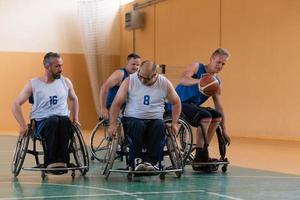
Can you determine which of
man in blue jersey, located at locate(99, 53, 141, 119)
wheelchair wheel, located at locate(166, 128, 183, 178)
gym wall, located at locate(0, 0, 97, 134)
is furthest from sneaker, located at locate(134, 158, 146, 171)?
gym wall, located at locate(0, 0, 97, 134)

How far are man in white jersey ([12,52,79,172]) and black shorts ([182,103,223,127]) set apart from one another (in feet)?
2.92

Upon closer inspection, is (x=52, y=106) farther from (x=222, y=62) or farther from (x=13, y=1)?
(x=13, y=1)

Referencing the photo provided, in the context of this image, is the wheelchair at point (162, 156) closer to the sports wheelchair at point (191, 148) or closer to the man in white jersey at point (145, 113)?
the man in white jersey at point (145, 113)

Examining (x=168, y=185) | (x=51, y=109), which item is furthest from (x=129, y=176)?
(x=51, y=109)

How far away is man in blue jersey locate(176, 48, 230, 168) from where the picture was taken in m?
4.62

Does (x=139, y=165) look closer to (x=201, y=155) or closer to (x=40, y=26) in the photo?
(x=201, y=155)

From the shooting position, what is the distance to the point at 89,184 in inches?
155

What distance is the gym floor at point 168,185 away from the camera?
11.2 ft

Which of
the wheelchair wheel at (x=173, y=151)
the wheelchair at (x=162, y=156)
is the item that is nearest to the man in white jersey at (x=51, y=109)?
the wheelchair at (x=162, y=156)

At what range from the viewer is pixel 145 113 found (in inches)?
163

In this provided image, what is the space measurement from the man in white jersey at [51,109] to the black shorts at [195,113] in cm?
89

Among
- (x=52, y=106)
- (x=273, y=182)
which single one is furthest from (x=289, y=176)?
(x=52, y=106)

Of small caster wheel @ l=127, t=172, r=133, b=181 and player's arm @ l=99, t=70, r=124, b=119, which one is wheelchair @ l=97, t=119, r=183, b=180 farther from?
player's arm @ l=99, t=70, r=124, b=119

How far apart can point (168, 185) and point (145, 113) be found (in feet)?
1.83
